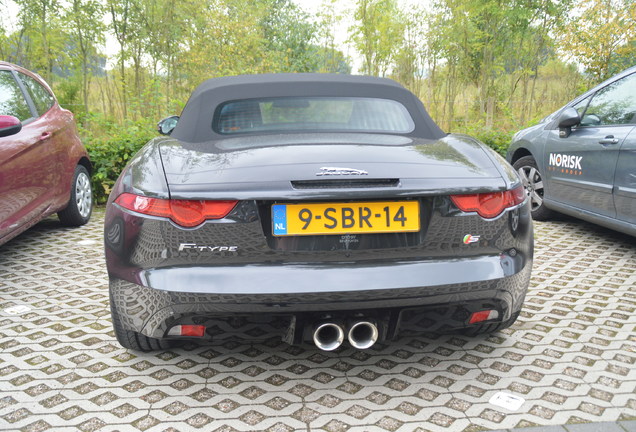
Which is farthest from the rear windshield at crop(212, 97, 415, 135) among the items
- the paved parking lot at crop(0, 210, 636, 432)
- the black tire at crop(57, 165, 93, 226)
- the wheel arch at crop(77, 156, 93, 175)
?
the wheel arch at crop(77, 156, 93, 175)

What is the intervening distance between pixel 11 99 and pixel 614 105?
507cm

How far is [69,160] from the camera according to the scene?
18.4ft

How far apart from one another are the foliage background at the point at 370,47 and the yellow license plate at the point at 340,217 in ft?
36.5

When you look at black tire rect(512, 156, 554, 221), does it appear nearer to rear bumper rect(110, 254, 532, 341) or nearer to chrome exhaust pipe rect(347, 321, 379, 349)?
rear bumper rect(110, 254, 532, 341)

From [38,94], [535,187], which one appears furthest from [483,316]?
[38,94]

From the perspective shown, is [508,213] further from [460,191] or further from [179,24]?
[179,24]

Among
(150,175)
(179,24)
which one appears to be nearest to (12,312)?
(150,175)

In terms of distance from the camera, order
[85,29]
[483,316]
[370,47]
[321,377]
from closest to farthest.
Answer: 1. [483,316]
2. [321,377]
3. [85,29]
4. [370,47]

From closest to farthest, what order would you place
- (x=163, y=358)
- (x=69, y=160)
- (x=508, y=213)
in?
(x=508, y=213) → (x=163, y=358) → (x=69, y=160)

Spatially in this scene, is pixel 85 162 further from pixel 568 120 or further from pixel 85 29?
pixel 85 29

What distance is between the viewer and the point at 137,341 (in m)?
2.85

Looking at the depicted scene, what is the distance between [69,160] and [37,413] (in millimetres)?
3621

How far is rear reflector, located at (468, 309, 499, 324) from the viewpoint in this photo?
252cm

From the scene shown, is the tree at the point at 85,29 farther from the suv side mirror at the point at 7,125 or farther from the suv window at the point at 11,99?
the suv side mirror at the point at 7,125
